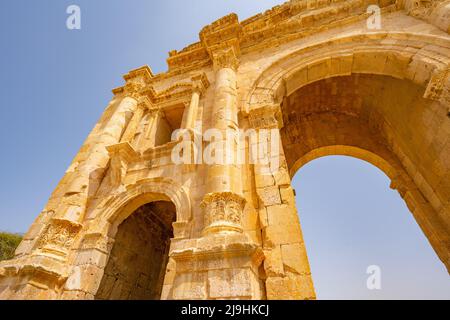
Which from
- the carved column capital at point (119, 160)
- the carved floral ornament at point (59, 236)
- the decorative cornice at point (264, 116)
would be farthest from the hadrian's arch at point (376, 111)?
the carved floral ornament at point (59, 236)

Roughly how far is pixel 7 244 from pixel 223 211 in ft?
81.5

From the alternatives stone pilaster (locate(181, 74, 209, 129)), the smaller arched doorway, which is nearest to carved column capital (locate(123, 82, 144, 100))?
stone pilaster (locate(181, 74, 209, 129))

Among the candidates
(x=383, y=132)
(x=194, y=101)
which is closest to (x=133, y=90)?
(x=194, y=101)

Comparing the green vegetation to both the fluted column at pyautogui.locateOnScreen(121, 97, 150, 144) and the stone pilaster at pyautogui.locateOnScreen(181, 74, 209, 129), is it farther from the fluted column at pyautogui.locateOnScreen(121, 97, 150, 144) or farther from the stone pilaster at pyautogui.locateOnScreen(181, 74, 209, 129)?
the stone pilaster at pyautogui.locateOnScreen(181, 74, 209, 129)

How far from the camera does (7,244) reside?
63.6ft

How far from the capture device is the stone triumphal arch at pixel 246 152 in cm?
390

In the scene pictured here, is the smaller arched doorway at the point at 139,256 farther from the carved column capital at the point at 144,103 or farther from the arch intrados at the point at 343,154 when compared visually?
the arch intrados at the point at 343,154

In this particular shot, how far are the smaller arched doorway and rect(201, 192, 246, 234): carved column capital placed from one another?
2993 millimetres

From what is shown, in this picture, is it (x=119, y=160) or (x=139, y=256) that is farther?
(x=139, y=256)

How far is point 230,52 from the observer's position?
24.4ft

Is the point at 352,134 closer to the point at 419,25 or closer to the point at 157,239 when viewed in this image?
the point at 419,25

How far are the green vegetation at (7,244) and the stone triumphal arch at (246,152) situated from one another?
18790 mm

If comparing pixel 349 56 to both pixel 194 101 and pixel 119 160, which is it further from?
pixel 119 160

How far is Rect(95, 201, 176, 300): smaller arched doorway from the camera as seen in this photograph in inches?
215
